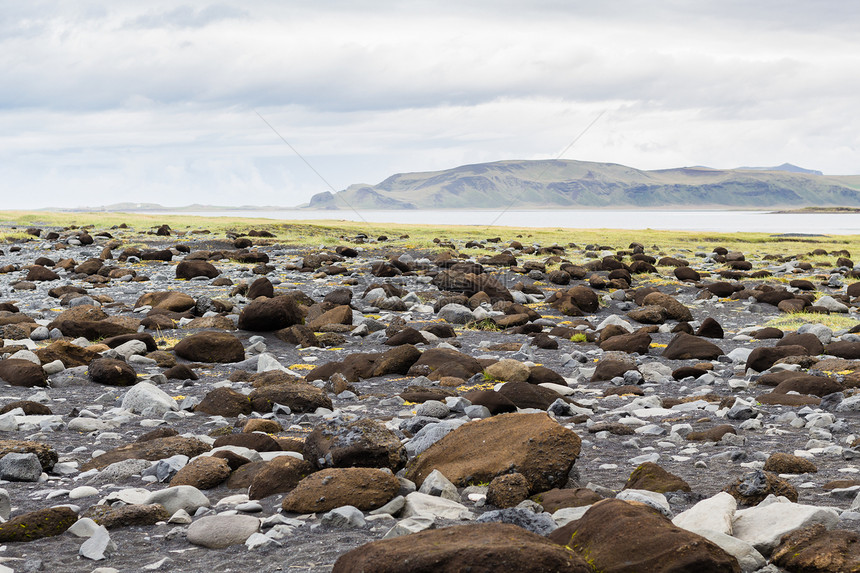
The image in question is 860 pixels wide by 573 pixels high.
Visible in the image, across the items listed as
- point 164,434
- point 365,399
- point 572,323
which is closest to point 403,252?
point 572,323

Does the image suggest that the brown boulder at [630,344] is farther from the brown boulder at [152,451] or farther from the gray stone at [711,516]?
the brown boulder at [152,451]

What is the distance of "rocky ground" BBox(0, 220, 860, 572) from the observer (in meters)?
4.24

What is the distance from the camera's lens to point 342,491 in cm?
518

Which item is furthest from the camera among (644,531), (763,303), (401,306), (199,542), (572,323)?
(763,303)

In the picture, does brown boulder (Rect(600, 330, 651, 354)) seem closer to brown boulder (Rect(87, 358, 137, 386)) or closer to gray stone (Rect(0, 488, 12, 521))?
brown boulder (Rect(87, 358, 137, 386))

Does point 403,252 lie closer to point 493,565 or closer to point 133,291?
point 133,291

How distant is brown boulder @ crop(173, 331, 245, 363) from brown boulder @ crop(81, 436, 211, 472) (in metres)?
5.12

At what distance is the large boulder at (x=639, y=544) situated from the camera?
3.68 m

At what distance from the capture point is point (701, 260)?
3219 centimetres

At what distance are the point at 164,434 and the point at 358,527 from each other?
10.4 ft

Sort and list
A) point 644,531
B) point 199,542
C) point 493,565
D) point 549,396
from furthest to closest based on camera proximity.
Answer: point 549,396 → point 199,542 → point 644,531 → point 493,565

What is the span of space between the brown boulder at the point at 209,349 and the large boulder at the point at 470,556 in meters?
8.62

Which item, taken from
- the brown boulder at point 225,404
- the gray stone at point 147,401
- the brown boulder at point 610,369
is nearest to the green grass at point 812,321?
the brown boulder at point 610,369

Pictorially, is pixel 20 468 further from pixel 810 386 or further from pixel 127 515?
pixel 810 386
